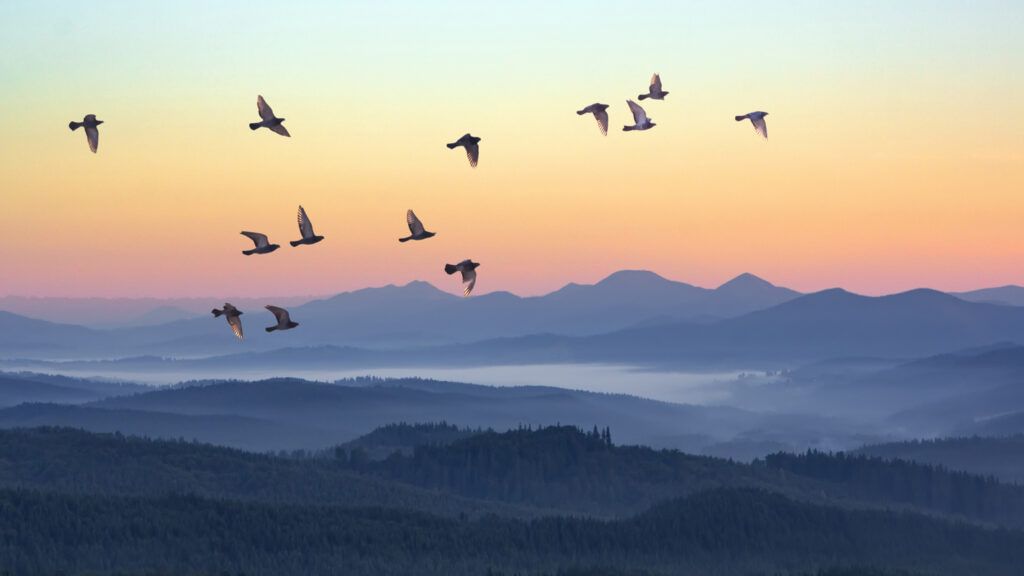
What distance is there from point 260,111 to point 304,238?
1383 centimetres

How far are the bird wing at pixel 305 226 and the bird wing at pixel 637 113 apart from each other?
31.7m

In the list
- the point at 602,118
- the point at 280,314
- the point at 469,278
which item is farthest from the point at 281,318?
the point at 602,118

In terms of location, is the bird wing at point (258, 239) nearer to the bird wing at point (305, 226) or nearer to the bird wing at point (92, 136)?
Result: the bird wing at point (305, 226)

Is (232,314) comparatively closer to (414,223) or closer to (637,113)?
(414,223)

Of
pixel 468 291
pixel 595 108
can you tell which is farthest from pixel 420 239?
pixel 595 108

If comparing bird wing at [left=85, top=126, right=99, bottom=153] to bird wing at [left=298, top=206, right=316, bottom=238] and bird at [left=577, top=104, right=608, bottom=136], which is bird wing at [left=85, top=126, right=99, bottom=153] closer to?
bird wing at [left=298, top=206, right=316, bottom=238]

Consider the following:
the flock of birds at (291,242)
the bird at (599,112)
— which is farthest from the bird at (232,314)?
the bird at (599,112)

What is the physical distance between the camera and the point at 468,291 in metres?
113

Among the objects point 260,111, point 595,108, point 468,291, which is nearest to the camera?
point 468,291

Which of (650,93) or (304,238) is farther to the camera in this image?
(650,93)

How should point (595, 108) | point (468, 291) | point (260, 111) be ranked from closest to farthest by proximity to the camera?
1. point (468, 291)
2. point (260, 111)
3. point (595, 108)

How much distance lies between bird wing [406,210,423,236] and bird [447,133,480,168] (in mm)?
5801

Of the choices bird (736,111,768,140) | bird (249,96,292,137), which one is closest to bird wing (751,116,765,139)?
bird (736,111,768,140)

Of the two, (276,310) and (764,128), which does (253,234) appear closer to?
(276,310)
